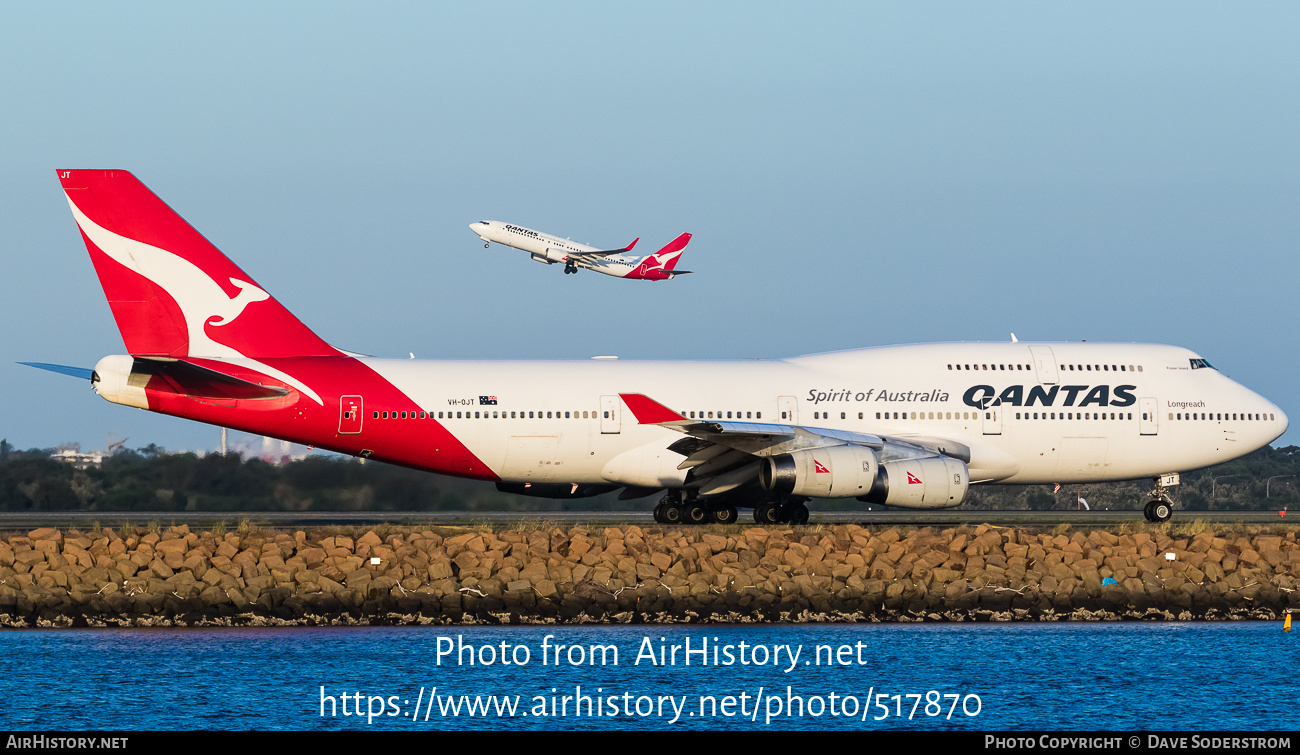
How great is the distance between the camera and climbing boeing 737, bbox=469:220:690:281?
69250 mm

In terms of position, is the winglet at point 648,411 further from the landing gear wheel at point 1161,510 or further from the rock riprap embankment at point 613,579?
the landing gear wheel at point 1161,510

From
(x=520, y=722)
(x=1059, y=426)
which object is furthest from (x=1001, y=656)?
(x=1059, y=426)

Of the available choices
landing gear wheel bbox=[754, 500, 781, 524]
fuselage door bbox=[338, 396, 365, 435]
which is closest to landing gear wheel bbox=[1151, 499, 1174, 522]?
landing gear wheel bbox=[754, 500, 781, 524]

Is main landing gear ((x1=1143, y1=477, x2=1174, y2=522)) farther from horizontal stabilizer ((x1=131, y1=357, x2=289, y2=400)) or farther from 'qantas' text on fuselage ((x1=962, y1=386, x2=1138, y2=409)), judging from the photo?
horizontal stabilizer ((x1=131, y1=357, x2=289, y2=400))

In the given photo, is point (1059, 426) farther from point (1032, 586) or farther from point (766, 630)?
point (766, 630)

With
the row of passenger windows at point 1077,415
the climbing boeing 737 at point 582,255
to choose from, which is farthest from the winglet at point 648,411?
the climbing boeing 737 at point 582,255

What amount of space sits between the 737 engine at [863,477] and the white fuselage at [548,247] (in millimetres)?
41967

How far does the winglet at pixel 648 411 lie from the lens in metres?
27.0

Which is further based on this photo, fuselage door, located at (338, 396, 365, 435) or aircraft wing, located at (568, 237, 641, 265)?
aircraft wing, located at (568, 237, 641, 265)

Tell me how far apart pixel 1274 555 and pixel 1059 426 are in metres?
6.49

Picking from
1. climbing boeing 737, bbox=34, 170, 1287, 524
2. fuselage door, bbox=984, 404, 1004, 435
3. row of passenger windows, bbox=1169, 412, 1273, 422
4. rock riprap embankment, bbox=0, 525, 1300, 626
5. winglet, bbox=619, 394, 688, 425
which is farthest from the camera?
row of passenger windows, bbox=1169, 412, 1273, 422

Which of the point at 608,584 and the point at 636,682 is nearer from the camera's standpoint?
the point at 636,682

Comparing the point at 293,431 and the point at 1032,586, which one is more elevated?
the point at 293,431
